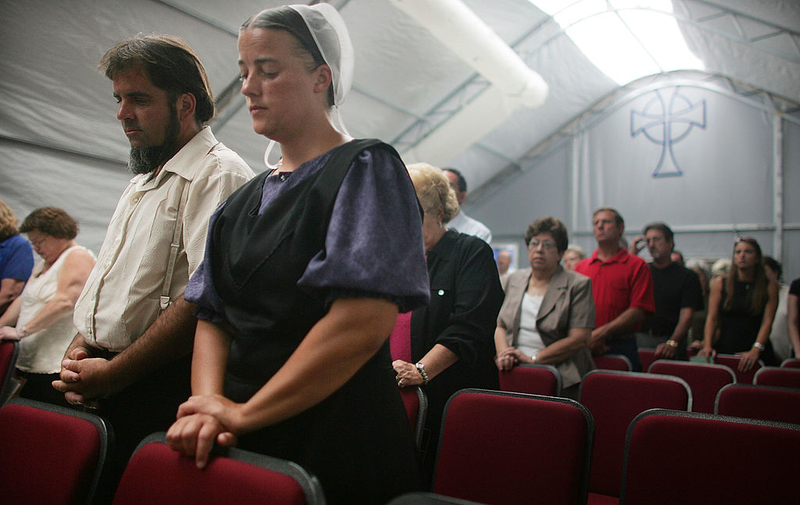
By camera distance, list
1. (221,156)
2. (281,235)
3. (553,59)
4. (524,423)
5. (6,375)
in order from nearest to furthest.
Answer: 1. (281,235)
2. (221,156)
3. (524,423)
4. (6,375)
5. (553,59)

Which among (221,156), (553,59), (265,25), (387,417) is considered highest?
(553,59)

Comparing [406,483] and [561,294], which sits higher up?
[561,294]

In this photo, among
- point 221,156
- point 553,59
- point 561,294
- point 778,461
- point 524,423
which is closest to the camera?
point 778,461

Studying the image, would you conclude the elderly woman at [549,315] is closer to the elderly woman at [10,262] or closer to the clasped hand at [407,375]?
the clasped hand at [407,375]

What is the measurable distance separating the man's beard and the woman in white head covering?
52 centimetres

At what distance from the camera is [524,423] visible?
4.75ft

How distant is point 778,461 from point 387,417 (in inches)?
31.2

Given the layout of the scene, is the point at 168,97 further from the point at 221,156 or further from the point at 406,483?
the point at 406,483

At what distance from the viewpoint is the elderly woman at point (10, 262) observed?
3.56 metres

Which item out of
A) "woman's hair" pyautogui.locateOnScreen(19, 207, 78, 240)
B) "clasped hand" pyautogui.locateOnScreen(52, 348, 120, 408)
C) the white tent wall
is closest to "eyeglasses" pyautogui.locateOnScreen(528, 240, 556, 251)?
"clasped hand" pyautogui.locateOnScreen(52, 348, 120, 408)

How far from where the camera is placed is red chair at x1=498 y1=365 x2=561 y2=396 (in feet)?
7.11

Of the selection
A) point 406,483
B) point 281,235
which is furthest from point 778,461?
point 281,235

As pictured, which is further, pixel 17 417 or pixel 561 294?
pixel 561 294

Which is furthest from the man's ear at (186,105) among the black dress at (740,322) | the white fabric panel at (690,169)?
the white fabric panel at (690,169)
